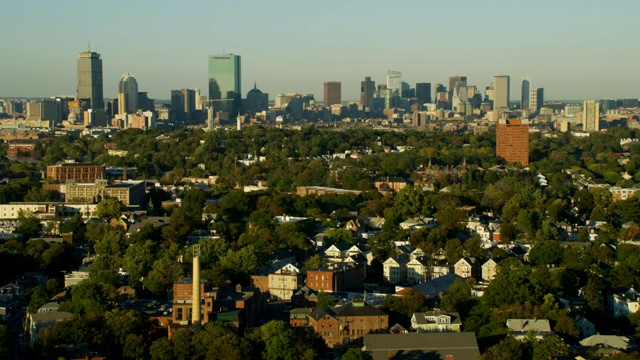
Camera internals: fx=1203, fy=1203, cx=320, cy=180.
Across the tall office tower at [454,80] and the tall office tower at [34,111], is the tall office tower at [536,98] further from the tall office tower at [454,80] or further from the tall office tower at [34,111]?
the tall office tower at [34,111]

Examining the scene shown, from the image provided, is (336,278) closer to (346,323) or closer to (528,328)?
(346,323)

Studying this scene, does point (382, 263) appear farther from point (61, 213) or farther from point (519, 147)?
point (519, 147)

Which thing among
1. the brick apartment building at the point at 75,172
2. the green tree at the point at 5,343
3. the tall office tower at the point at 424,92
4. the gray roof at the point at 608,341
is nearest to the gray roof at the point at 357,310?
the gray roof at the point at 608,341

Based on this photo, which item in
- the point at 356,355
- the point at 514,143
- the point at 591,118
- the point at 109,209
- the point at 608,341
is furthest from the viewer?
the point at 591,118

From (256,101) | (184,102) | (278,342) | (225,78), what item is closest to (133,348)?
(278,342)

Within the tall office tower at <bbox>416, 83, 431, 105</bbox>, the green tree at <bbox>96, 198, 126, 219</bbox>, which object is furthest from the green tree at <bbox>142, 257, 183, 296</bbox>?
the tall office tower at <bbox>416, 83, 431, 105</bbox>

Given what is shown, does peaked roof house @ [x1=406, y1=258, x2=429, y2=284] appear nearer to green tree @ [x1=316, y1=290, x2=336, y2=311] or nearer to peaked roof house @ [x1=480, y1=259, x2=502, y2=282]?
peaked roof house @ [x1=480, y1=259, x2=502, y2=282]
